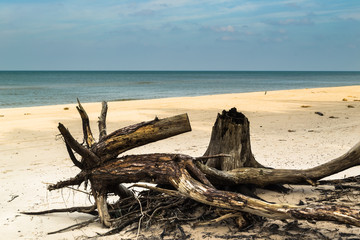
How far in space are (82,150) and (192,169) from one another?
3.75ft

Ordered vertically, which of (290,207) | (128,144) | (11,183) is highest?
(128,144)

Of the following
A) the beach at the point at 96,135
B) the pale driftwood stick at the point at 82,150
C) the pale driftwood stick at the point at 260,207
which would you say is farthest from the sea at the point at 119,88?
the pale driftwood stick at the point at 260,207

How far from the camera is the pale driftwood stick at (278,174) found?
4.30 m

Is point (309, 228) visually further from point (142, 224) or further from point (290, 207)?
point (142, 224)

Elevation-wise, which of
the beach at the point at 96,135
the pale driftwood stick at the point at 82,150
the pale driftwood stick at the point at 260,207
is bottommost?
the beach at the point at 96,135

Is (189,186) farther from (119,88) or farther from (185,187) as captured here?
(119,88)

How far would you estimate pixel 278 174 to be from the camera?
4469 mm

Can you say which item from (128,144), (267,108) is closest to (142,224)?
(128,144)

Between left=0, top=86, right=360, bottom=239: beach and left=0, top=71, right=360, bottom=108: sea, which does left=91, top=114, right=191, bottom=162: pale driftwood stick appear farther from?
→ left=0, top=71, right=360, bottom=108: sea

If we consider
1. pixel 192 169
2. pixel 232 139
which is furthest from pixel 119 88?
pixel 192 169

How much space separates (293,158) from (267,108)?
840cm

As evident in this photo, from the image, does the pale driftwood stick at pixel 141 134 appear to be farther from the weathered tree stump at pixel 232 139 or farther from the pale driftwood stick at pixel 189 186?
the weathered tree stump at pixel 232 139

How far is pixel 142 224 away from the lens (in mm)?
4070

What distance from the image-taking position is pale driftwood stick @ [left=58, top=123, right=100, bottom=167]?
3.81 m
